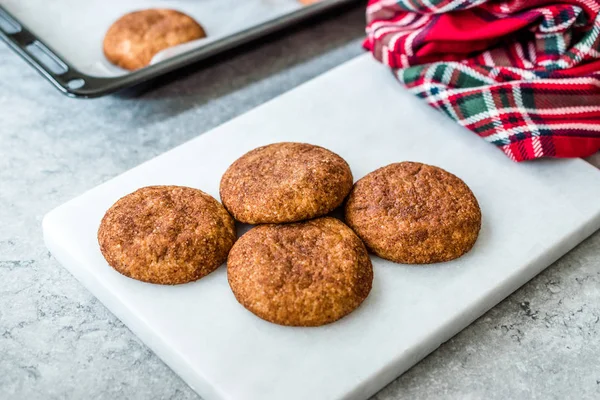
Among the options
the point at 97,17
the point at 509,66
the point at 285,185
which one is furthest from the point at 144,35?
the point at 509,66

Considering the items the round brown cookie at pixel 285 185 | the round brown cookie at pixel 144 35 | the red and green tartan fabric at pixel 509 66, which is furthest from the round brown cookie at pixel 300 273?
the round brown cookie at pixel 144 35

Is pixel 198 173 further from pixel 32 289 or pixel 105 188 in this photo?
pixel 32 289

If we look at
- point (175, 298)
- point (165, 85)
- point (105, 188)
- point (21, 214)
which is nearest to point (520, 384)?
point (175, 298)

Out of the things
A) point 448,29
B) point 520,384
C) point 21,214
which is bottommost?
point 520,384

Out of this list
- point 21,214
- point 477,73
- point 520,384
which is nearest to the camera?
point 520,384

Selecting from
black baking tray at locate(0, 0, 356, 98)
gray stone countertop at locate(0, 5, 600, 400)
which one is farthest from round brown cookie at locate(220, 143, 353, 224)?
black baking tray at locate(0, 0, 356, 98)

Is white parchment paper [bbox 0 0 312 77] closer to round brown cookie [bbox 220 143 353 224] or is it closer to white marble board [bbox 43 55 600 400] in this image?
white marble board [bbox 43 55 600 400]
